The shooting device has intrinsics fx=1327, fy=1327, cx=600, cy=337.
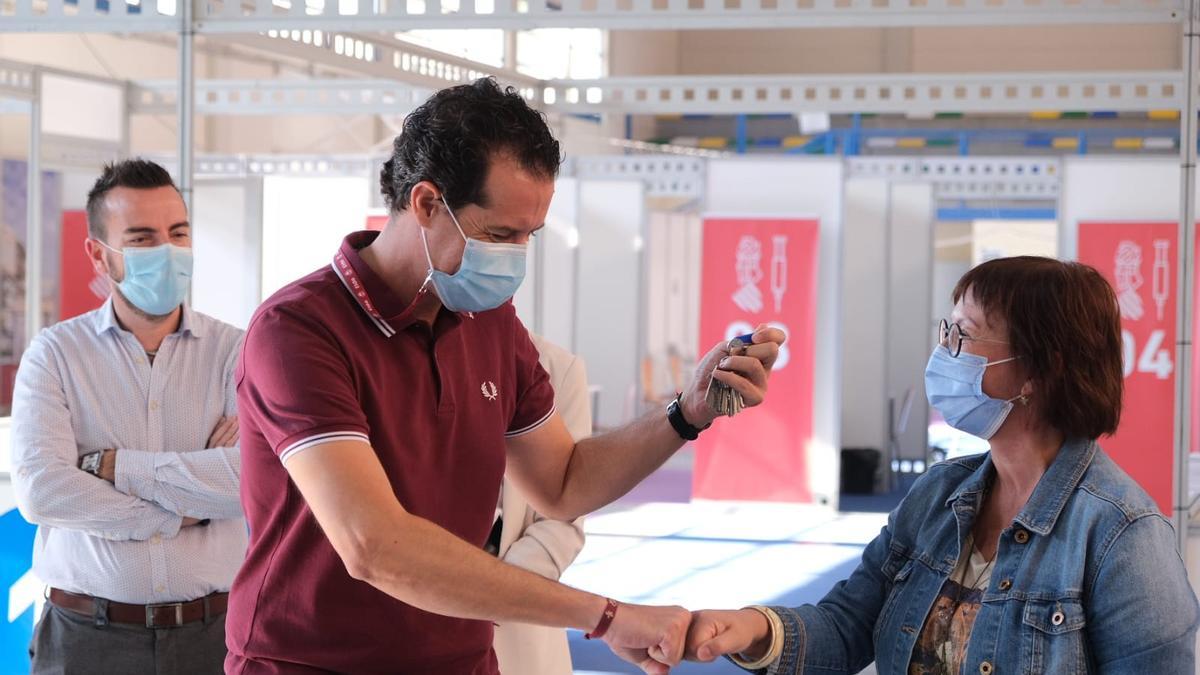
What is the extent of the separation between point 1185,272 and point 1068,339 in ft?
7.95

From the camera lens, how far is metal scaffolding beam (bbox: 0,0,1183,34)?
4.15 metres

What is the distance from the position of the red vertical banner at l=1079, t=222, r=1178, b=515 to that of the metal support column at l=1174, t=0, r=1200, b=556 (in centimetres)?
433

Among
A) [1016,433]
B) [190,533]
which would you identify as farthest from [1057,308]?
[190,533]

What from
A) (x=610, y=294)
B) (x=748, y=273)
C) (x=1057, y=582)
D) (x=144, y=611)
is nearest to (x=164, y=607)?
(x=144, y=611)

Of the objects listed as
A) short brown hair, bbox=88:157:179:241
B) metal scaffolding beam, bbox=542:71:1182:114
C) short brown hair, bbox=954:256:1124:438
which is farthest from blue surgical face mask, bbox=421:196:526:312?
metal scaffolding beam, bbox=542:71:1182:114

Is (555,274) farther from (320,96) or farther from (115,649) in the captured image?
(115,649)

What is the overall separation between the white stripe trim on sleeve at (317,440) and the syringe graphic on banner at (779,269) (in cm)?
770

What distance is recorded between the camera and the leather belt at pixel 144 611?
2.97m

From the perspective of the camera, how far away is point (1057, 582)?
80.5 inches

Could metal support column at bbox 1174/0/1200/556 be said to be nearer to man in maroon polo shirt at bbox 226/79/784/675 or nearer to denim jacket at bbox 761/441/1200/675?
denim jacket at bbox 761/441/1200/675

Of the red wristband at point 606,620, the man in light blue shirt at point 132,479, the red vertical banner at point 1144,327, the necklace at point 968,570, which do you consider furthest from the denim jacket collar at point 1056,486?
the red vertical banner at point 1144,327

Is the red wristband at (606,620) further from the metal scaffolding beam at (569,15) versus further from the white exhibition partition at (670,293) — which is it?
the white exhibition partition at (670,293)

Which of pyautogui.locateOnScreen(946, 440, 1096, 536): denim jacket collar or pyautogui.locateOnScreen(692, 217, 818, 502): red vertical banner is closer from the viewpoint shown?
pyautogui.locateOnScreen(946, 440, 1096, 536): denim jacket collar

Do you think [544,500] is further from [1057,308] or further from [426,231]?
[1057,308]
